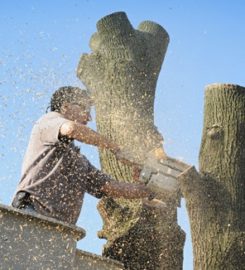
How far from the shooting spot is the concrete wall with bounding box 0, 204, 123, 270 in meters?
3.20

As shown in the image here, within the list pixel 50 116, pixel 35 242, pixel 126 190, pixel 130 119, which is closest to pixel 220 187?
pixel 126 190

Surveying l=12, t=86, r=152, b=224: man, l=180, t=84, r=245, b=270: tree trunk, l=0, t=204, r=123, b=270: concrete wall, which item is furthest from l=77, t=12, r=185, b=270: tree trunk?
l=0, t=204, r=123, b=270: concrete wall

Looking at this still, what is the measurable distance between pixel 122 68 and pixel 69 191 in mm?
1779

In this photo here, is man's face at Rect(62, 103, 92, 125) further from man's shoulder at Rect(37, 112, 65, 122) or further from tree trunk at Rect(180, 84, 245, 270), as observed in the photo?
tree trunk at Rect(180, 84, 245, 270)

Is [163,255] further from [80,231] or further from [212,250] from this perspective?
[80,231]

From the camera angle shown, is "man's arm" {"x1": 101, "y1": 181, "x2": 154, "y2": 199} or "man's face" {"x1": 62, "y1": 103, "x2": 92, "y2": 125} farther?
"man's arm" {"x1": 101, "y1": 181, "x2": 154, "y2": 199}

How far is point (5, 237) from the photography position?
3189 millimetres

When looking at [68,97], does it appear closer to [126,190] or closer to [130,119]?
[126,190]

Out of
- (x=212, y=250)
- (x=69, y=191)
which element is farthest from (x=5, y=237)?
(x=212, y=250)

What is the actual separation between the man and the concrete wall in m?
0.39

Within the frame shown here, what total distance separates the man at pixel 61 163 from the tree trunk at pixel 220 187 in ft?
2.67

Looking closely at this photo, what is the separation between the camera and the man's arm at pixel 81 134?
12.8 ft

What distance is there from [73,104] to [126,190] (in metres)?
0.77

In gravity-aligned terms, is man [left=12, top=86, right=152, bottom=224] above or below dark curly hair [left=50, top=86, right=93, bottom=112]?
below
